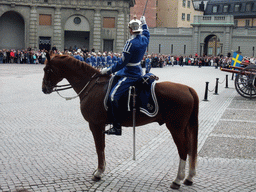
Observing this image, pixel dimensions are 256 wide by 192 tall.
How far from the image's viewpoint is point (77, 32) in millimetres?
55125

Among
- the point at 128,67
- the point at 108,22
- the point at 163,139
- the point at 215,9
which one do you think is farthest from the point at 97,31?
the point at 215,9

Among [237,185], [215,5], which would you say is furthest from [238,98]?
[215,5]

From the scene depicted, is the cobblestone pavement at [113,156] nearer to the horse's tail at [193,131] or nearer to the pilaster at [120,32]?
the horse's tail at [193,131]

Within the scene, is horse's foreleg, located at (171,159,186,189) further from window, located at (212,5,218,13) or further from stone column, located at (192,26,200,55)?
window, located at (212,5,218,13)

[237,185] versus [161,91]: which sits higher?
[161,91]

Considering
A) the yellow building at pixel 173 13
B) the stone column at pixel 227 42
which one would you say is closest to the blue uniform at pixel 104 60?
the stone column at pixel 227 42

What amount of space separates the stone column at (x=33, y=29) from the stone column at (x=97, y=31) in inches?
322

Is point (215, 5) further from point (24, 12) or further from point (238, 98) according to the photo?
point (238, 98)

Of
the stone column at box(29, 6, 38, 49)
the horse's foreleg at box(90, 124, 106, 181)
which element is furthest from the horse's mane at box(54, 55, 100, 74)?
the stone column at box(29, 6, 38, 49)

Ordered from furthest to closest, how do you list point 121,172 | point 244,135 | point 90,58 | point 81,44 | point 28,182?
point 81,44
point 90,58
point 244,135
point 121,172
point 28,182

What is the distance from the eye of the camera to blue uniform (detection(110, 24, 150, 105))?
6027mm

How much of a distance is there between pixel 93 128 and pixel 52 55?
1505 millimetres

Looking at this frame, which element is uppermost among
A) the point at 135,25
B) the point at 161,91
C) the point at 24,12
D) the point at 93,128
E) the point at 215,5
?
the point at 215,5

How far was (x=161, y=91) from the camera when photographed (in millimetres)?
5926
